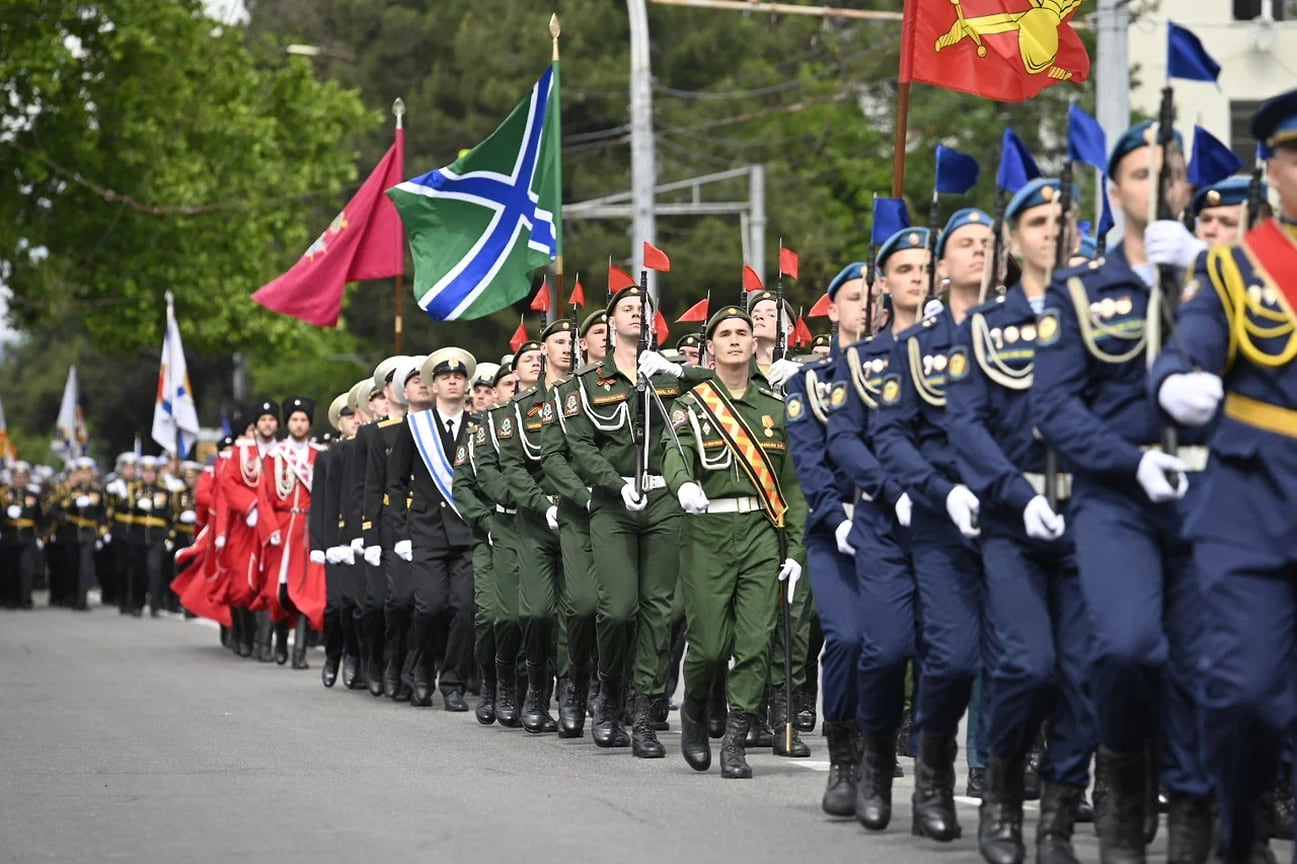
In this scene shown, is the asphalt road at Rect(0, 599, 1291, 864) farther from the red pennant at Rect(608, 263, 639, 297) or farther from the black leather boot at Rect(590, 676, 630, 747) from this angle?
the red pennant at Rect(608, 263, 639, 297)

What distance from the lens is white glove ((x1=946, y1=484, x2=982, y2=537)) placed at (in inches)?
347

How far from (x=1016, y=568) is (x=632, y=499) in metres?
4.40

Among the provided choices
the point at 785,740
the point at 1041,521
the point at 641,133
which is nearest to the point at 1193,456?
the point at 1041,521

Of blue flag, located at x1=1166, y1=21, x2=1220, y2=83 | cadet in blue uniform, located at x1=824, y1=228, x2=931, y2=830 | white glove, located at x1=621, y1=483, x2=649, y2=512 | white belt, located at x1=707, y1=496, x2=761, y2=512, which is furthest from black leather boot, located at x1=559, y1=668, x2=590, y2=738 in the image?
blue flag, located at x1=1166, y1=21, x2=1220, y2=83

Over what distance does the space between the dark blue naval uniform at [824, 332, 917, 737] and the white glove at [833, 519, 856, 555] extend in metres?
0.05

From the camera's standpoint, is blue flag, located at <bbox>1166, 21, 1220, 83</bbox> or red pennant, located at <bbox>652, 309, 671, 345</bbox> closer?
Answer: blue flag, located at <bbox>1166, 21, 1220, 83</bbox>

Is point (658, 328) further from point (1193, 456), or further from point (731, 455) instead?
point (1193, 456)

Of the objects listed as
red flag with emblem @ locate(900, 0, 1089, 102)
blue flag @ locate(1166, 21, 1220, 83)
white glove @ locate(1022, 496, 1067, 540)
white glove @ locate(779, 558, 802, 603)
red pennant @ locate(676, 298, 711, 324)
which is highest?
red flag with emblem @ locate(900, 0, 1089, 102)

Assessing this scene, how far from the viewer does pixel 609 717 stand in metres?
13.2

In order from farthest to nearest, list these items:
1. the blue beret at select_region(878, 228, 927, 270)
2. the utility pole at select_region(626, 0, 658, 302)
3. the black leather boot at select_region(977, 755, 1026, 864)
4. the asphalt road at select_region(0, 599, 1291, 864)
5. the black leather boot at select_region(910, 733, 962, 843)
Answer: the utility pole at select_region(626, 0, 658, 302) < the blue beret at select_region(878, 228, 927, 270) < the black leather boot at select_region(910, 733, 962, 843) < the asphalt road at select_region(0, 599, 1291, 864) < the black leather boot at select_region(977, 755, 1026, 864)

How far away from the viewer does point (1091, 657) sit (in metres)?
7.95

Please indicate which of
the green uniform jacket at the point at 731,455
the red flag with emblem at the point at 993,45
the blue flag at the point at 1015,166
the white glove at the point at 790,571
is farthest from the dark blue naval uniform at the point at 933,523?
the red flag with emblem at the point at 993,45

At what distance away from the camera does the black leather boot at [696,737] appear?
1179 centimetres

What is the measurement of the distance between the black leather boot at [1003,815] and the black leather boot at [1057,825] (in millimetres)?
133
